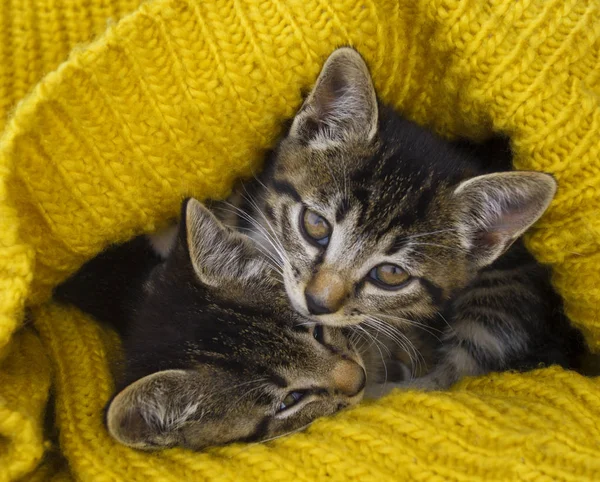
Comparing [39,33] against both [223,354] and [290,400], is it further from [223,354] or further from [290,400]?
[290,400]

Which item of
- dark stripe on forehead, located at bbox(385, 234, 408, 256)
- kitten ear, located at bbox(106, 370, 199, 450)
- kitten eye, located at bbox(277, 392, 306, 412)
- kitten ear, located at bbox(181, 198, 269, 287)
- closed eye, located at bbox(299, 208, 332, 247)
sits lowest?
kitten ear, located at bbox(106, 370, 199, 450)

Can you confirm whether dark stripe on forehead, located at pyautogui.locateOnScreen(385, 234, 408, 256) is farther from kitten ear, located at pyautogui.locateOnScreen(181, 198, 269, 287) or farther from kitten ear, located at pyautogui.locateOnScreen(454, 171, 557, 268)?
kitten ear, located at pyautogui.locateOnScreen(181, 198, 269, 287)

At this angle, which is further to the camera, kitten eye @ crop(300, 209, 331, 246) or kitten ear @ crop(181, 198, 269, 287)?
kitten eye @ crop(300, 209, 331, 246)

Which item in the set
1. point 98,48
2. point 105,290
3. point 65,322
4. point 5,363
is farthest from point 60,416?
point 98,48

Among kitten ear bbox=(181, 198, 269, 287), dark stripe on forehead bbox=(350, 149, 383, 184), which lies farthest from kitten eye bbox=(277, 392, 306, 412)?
→ dark stripe on forehead bbox=(350, 149, 383, 184)

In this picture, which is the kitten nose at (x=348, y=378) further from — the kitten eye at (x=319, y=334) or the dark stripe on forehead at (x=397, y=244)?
the dark stripe on forehead at (x=397, y=244)

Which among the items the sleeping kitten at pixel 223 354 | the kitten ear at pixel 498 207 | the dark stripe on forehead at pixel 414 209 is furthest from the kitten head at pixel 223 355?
the kitten ear at pixel 498 207

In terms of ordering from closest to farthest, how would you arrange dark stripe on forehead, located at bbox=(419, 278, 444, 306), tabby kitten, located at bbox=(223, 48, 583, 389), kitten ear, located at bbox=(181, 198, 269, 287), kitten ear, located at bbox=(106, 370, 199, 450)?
1. kitten ear, located at bbox=(106, 370, 199, 450)
2. kitten ear, located at bbox=(181, 198, 269, 287)
3. tabby kitten, located at bbox=(223, 48, 583, 389)
4. dark stripe on forehead, located at bbox=(419, 278, 444, 306)
